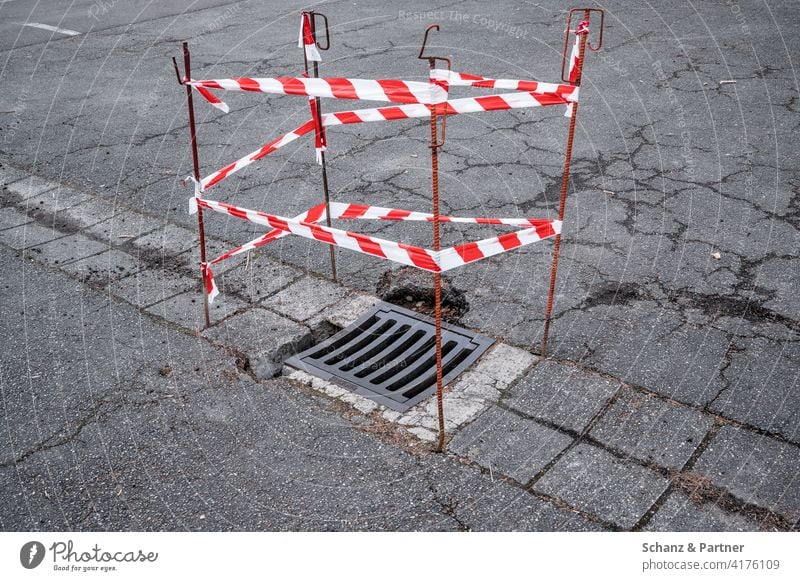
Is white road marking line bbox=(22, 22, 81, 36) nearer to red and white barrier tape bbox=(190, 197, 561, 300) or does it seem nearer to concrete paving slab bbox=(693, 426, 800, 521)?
red and white barrier tape bbox=(190, 197, 561, 300)

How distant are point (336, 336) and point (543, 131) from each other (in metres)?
3.49

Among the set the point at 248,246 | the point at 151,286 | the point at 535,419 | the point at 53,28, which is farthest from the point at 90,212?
the point at 53,28

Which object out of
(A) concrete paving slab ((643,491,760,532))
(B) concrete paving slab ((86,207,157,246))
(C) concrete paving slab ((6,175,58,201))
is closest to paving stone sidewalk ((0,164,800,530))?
(A) concrete paving slab ((643,491,760,532))

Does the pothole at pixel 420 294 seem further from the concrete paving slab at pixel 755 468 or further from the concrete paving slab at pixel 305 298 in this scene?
the concrete paving slab at pixel 755 468

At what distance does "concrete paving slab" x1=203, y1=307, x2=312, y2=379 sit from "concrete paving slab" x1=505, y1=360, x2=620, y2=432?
4.08 feet

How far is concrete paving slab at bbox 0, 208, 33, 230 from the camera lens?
19.0 ft

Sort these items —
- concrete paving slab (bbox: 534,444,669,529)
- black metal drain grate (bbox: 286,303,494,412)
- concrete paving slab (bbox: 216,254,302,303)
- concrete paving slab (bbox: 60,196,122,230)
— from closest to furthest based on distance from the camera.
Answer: concrete paving slab (bbox: 534,444,669,529)
black metal drain grate (bbox: 286,303,494,412)
concrete paving slab (bbox: 216,254,302,303)
concrete paving slab (bbox: 60,196,122,230)

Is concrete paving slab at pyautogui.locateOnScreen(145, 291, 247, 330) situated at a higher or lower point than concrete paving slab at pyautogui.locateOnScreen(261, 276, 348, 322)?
lower

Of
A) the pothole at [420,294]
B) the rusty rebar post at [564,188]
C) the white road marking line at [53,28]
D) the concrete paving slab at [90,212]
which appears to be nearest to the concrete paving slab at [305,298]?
the pothole at [420,294]

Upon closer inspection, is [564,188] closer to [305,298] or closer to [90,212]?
[305,298]

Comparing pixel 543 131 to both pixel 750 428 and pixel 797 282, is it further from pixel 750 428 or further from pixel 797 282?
pixel 750 428

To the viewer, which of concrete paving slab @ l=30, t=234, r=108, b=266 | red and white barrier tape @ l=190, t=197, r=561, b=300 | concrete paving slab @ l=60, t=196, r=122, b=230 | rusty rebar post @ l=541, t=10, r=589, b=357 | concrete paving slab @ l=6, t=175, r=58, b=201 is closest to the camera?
red and white barrier tape @ l=190, t=197, r=561, b=300

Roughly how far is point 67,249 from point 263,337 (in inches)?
79.6

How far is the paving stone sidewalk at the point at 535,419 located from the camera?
3066mm
